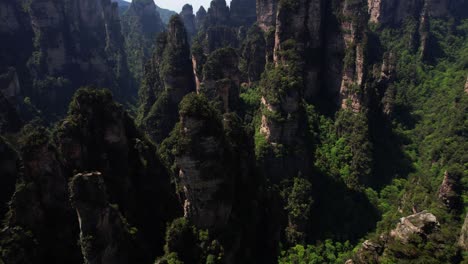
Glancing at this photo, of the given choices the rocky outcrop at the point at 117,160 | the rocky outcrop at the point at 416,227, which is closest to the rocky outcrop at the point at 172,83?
the rocky outcrop at the point at 117,160

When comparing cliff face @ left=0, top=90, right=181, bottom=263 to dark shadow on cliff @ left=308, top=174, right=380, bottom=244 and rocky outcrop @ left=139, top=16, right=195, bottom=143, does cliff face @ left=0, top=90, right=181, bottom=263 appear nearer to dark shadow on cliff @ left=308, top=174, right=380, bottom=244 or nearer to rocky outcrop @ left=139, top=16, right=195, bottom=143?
dark shadow on cliff @ left=308, top=174, right=380, bottom=244

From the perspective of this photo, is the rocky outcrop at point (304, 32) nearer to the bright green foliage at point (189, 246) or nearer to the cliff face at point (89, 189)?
the cliff face at point (89, 189)

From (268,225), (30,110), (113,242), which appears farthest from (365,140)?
(30,110)

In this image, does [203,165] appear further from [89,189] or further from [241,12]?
[241,12]

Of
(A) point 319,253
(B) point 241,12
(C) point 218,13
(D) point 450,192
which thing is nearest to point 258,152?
(A) point 319,253

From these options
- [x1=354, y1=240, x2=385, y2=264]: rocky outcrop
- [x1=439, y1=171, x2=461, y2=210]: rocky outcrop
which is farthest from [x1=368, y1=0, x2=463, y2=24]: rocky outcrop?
[x1=354, y1=240, x2=385, y2=264]: rocky outcrop

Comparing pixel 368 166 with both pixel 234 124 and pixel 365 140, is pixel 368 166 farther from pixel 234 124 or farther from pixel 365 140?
pixel 234 124
